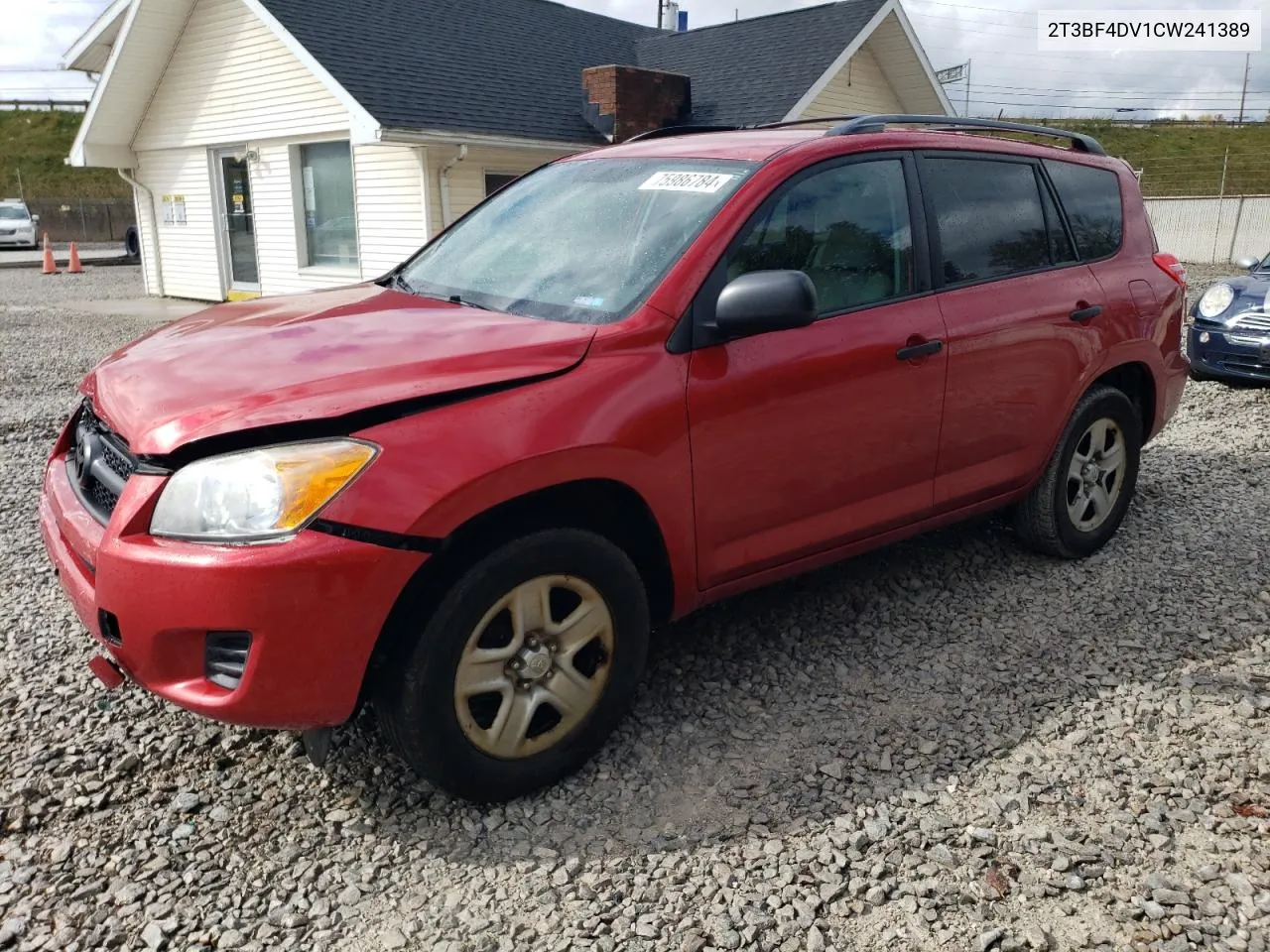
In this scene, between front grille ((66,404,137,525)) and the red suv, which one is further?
front grille ((66,404,137,525))

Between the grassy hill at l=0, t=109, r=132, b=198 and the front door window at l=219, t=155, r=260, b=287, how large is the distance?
40114 millimetres

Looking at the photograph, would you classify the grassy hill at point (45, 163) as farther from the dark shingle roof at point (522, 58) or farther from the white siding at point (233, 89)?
the dark shingle roof at point (522, 58)

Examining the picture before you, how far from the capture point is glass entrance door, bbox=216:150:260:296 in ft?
54.2

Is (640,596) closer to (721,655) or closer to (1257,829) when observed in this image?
(721,655)

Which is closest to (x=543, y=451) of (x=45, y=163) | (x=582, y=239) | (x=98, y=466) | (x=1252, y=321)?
(x=582, y=239)

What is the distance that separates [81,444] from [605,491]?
164cm

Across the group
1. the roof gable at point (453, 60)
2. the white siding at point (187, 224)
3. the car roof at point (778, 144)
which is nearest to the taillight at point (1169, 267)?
the car roof at point (778, 144)

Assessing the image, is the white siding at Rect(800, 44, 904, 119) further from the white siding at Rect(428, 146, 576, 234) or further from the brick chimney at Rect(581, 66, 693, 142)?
the white siding at Rect(428, 146, 576, 234)

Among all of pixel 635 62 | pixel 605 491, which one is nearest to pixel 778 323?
pixel 605 491

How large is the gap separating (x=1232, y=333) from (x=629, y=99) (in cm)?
975

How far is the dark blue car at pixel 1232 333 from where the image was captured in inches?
332

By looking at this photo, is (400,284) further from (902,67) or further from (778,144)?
(902,67)

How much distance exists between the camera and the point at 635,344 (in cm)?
291

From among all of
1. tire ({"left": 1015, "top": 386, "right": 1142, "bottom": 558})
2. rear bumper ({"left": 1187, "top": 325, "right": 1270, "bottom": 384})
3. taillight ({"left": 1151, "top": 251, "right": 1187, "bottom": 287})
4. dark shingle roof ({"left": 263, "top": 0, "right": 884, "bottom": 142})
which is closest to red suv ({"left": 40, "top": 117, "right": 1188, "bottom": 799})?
tire ({"left": 1015, "top": 386, "right": 1142, "bottom": 558})
